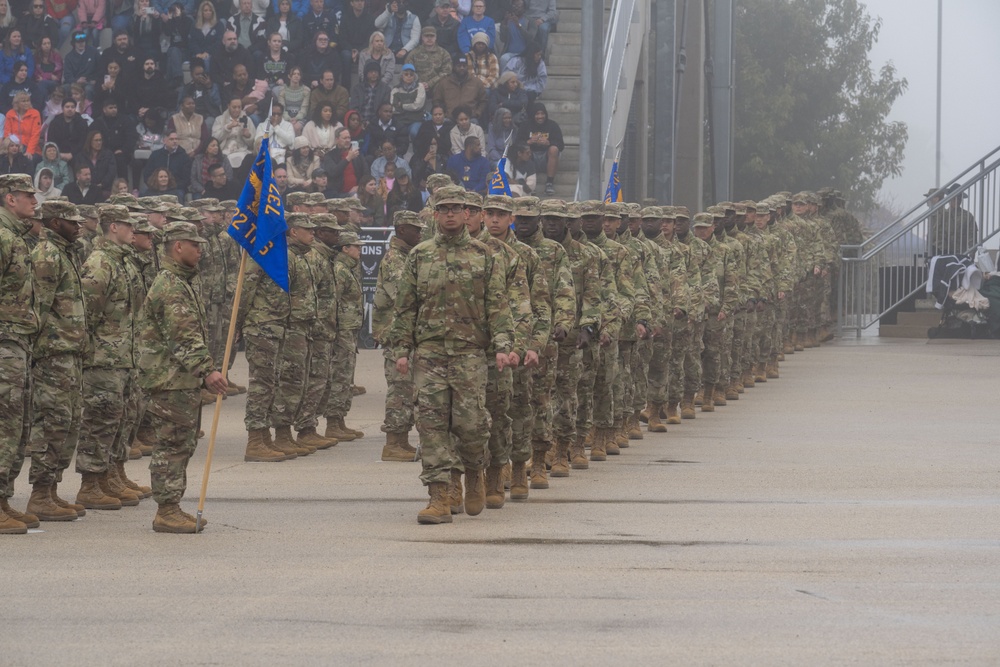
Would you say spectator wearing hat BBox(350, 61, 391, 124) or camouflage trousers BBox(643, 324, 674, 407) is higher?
spectator wearing hat BBox(350, 61, 391, 124)

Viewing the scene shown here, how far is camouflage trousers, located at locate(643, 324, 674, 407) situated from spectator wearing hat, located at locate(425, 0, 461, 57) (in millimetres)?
13217

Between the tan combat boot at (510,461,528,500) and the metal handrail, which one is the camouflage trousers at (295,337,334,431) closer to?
the tan combat boot at (510,461,528,500)

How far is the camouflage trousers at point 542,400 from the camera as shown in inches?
496

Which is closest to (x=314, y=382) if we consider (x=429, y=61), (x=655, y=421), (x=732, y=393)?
(x=655, y=421)

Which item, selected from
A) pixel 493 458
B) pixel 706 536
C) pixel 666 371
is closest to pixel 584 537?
pixel 706 536

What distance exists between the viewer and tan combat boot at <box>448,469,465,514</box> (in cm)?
1112

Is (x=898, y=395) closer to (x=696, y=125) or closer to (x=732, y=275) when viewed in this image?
(x=732, y=275)

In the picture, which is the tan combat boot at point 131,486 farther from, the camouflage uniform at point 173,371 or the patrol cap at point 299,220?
the patrol cap at point 299,220

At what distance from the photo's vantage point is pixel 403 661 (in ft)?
23.4

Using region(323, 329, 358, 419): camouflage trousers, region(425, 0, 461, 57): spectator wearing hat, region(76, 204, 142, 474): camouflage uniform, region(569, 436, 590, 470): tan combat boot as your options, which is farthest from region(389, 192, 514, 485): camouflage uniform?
region(425, 0, 461, 57): spectator wearing hat

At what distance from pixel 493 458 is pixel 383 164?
1713cm

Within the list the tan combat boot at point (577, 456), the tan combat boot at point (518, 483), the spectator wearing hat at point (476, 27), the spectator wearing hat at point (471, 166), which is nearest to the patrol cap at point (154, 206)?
the tan combat boot at point (577, 456)

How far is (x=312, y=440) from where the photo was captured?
15562 millimetres

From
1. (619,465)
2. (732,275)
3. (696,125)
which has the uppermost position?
(696,125)
